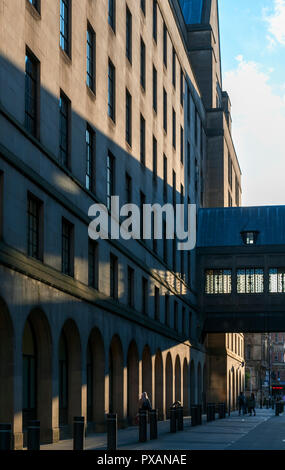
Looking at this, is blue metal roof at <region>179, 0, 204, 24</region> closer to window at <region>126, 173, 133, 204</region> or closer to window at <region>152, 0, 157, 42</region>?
window at <region>152, 0, 157, 42</region>

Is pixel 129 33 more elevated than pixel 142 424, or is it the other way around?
pixel 129 33

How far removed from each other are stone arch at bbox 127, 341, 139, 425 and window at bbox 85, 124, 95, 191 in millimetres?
10626

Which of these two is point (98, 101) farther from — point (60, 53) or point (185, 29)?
point (185, 29)

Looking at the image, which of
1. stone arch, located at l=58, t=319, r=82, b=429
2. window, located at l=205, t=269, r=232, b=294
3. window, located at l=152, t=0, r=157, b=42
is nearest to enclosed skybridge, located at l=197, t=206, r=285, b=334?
window, located at l=205, t=269, r=232, b=294

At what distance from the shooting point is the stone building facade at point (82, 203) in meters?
24.6

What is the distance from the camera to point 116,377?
38656 mm

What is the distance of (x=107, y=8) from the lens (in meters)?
37.7

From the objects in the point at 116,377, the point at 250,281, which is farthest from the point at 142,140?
the point at 250,281

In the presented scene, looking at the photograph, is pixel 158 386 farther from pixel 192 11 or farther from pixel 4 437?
pixel 192 11

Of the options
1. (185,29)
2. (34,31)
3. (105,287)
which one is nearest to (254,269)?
(185,29)

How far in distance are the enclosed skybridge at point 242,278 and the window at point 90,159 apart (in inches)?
1376

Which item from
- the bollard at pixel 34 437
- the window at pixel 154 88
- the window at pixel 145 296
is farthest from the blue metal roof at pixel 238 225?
the bollard at pixel 34 437

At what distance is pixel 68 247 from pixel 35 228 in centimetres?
405

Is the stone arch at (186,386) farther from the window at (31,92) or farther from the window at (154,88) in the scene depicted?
the window at (31,92)
